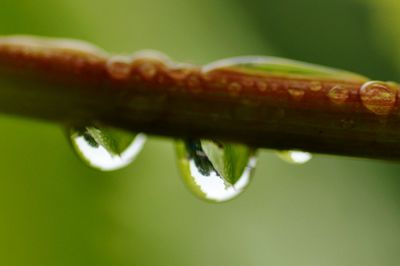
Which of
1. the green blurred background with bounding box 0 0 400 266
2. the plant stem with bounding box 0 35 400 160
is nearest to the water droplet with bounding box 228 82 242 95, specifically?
the plant stem with bounding box 0 35 400 160

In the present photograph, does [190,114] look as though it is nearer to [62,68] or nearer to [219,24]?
[62,68]

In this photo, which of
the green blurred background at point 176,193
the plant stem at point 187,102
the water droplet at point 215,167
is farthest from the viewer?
the green blurred background at point 176,193

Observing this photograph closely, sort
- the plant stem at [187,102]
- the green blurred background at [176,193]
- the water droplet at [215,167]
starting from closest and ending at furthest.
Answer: the plant stem at [187,102], the water droplet at [215,167], the green blurred background at [176,193]

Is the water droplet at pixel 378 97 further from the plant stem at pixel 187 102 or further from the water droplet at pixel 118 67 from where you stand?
the water droplet at pixel 118 67

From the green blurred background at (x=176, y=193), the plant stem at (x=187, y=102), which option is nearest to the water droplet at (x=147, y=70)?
the plant stem at (x=187, y=102)

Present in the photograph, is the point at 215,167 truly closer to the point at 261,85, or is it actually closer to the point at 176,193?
the point at 261,85

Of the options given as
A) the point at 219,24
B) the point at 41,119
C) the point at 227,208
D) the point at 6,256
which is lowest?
the point at 41,119

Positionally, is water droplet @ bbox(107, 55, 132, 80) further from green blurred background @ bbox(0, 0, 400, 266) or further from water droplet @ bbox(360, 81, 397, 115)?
green blurred background @ bbox(0, 0, 400, 266)

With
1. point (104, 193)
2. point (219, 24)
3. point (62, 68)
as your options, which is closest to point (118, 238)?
point (104, 193)
